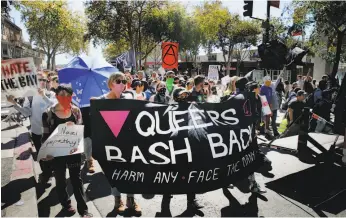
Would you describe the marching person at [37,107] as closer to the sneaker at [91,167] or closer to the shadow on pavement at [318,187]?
the sneaker at [91,167]

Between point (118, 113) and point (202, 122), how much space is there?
1054 mm

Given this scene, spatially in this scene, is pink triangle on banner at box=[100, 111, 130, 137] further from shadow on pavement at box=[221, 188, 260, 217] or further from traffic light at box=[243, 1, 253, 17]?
traffic light at box=[243, 1, 253, 17]

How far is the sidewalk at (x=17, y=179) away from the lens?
13.7ft

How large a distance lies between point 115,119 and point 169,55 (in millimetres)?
6292

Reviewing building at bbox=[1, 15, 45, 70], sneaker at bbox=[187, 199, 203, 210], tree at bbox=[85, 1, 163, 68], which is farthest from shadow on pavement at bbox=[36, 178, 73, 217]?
building at bbox=[1, 15, 45, 70]

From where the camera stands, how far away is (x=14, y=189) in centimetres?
484

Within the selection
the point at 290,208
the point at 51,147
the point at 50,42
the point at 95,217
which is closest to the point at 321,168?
the point at 290,208

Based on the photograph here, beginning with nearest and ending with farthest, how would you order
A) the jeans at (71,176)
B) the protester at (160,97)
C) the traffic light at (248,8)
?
the jeans at (71,176)
the protester at (160,97)
the traffic light at (248,8)

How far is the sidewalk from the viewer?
13.7 feet

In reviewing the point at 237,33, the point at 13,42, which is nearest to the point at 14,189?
the point at 237,33

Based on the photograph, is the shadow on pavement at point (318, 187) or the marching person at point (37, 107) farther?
the marching person at point (37, 107)

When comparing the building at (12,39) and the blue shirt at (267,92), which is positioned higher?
the building at (12,39)

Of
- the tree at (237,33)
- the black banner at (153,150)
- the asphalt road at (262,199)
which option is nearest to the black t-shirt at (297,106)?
the asphalt road at (262,199)

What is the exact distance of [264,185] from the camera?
5.23 metres
